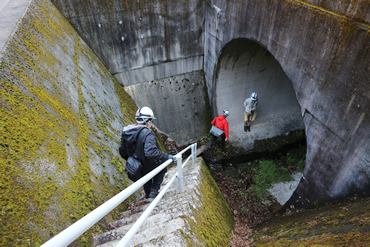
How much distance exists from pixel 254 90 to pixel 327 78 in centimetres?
558

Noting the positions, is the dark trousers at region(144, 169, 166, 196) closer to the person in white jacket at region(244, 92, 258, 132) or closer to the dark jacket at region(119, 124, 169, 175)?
the dark jacket at region(119, 124, 169, 175)

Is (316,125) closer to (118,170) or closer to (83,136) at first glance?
(118,170)

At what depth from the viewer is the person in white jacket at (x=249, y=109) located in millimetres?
8895

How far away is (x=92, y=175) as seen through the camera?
3.69 metres

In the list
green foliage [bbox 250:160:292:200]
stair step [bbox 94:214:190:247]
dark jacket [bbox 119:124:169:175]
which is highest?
dark jacket [bbox 119:124:169:175]

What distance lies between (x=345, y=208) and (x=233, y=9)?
21.0 feet

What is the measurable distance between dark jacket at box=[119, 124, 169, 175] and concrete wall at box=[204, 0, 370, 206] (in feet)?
11.8

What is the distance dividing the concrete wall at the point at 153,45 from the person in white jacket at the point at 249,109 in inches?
80.5

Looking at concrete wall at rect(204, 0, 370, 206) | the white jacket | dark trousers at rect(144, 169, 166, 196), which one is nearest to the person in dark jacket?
dark trousers at rect(144, 169, 166, 196)

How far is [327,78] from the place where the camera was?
4488 mm

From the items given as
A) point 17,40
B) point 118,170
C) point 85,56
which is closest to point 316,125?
point 118,170

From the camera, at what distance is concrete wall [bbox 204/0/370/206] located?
3900 mm

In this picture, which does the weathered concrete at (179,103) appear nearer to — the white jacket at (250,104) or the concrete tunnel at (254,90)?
the concrete tunnel at (254,90)

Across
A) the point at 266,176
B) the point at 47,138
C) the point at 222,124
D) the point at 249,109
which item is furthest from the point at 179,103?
the point at 47,138
